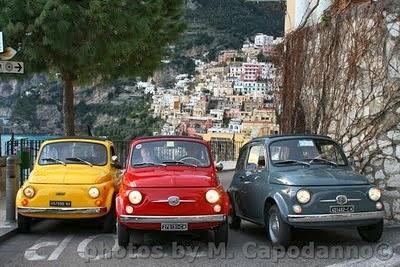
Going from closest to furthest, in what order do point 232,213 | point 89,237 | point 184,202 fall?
point 184,202, point 89,237, point 232,213

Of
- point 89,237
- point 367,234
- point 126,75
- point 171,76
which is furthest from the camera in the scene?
point 171,76

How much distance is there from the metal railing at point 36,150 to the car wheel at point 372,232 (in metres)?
4.93

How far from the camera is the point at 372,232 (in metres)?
8.95

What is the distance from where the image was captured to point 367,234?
29.7ft

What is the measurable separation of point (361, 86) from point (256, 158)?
2.91 m

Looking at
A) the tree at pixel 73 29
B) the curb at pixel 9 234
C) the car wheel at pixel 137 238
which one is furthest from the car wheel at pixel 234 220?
the tree at pixel 73 29

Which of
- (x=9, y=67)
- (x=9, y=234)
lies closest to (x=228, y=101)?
(x=9, y=67)

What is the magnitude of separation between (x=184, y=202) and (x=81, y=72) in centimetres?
849

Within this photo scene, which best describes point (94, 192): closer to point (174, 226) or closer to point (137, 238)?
point (137, 238)

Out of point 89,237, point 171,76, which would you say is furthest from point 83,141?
point 171,76

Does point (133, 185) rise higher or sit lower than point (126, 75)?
lower

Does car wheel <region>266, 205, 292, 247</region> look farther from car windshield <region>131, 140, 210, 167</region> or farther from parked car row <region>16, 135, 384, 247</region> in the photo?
car windshield <region>131, 140, 210, 167</region>

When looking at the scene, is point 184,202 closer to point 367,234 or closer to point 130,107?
point 367,234

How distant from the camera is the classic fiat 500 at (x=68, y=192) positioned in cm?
967
